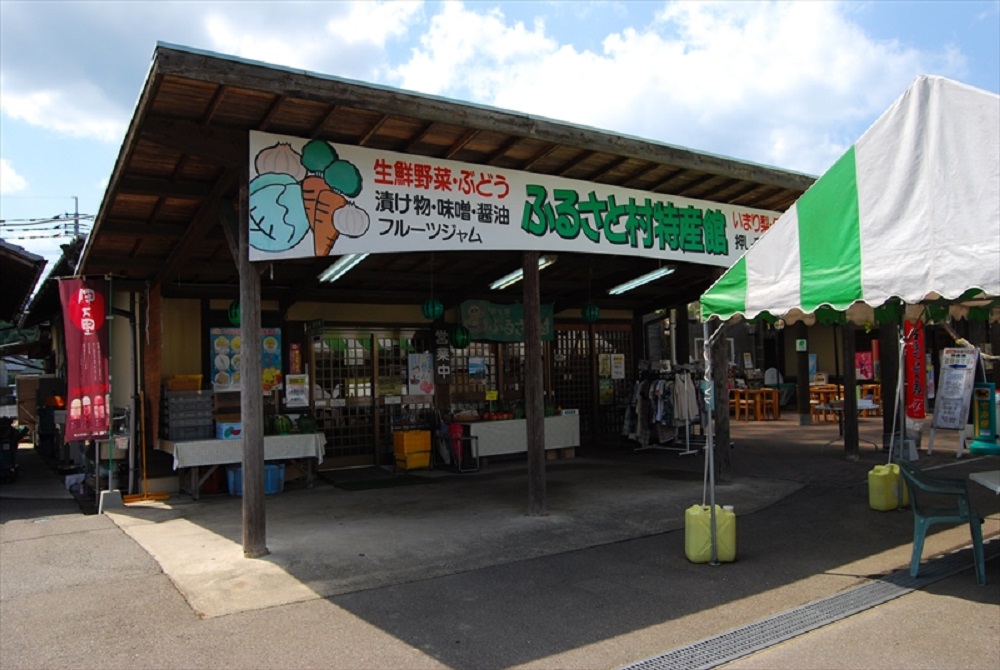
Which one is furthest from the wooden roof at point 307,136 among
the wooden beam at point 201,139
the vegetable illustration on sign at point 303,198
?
the vegetable illustration on sign at point 303,198

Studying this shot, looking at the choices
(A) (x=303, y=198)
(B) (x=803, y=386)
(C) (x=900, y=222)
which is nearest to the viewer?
(C) (x=900, y=222)

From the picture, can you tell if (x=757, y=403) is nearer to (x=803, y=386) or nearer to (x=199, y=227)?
(x=803, y=386)

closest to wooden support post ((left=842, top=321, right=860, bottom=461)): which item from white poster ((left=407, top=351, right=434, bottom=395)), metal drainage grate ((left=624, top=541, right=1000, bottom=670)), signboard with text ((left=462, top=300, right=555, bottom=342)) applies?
signboard with text ((left=462, top=300, right=555, bottom=342))

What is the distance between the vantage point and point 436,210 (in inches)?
265

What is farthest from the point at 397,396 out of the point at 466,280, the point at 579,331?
the point at 579,331

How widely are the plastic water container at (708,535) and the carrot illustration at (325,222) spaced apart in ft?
12.3

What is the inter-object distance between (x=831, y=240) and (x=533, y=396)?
3.56 meters

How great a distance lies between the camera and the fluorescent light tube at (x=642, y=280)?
11625 mm

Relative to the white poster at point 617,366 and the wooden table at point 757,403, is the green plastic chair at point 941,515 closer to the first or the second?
the white poster at point 617,366

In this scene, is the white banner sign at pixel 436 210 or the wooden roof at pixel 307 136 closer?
the wooden roof at pixel 307 136

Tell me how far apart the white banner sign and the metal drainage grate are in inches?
156

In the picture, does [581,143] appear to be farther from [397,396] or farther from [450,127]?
[397,396]

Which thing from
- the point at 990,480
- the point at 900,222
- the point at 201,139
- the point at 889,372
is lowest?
the point at 990,480

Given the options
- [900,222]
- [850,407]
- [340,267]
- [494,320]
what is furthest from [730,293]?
[494,320]
